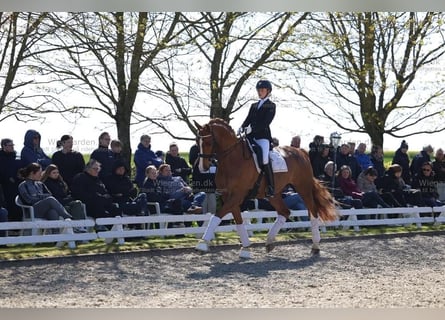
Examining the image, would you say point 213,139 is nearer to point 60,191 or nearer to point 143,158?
point 143,158

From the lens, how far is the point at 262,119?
813cm

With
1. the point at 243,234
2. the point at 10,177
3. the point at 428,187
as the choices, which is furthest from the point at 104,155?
the point at 428,187

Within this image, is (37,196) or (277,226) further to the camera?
(277,226)

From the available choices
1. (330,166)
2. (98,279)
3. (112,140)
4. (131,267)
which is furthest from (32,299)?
(330,166)

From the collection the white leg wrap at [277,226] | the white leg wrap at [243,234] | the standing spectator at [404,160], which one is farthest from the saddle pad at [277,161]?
the standing spectator at [404,160]

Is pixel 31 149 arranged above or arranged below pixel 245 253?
above

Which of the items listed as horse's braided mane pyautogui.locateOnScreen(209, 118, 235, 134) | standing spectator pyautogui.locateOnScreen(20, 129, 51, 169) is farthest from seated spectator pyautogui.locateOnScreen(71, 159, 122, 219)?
horse's braided mane pyautogui.locateOnScreen(209, 118, 235, 134)

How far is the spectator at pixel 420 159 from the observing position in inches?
348

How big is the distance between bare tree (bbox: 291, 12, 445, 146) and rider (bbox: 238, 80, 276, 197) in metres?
0.49

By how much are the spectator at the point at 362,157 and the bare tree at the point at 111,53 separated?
6.38 feet

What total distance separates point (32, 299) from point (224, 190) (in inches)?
85.6

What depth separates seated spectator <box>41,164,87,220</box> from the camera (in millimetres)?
8336

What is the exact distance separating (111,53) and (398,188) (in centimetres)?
304

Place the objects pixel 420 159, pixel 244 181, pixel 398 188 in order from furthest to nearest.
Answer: pixel 398 188
pixel 420 159
pixel 244 181
